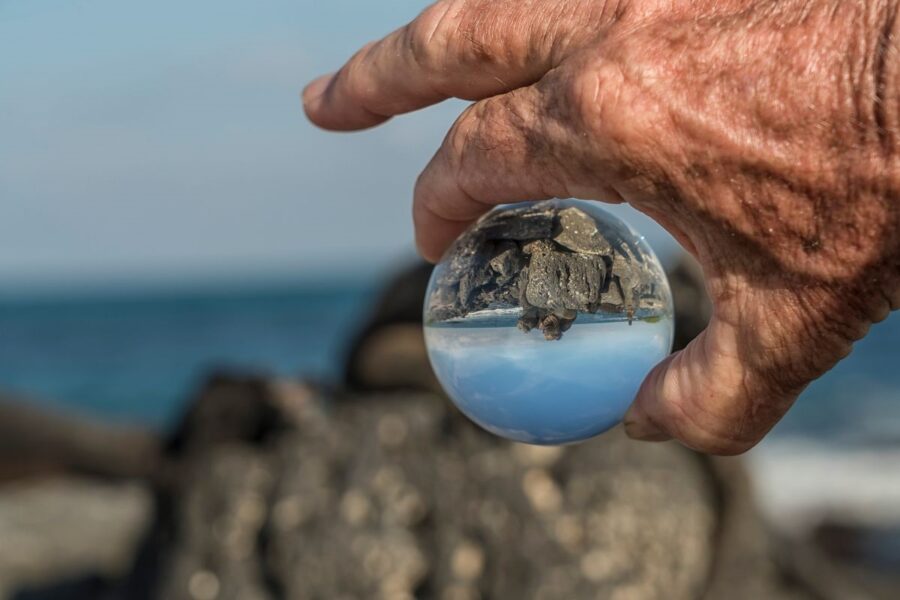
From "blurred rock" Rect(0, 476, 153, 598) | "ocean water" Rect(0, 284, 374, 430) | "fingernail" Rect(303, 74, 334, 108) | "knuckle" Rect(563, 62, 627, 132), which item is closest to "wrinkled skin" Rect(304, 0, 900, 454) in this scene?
"knuckle" Rect(563, 62, 627, 132)

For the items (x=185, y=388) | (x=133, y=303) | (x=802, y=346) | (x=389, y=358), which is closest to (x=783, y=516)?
(x=389, y=358)

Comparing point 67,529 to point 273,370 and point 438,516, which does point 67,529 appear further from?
point 438,516

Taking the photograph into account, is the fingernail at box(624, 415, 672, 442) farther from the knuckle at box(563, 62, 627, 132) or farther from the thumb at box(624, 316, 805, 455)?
the knuckle at box(563, 62, 627, 132)

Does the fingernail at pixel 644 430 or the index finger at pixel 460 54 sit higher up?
the index finger at pixel 460 54

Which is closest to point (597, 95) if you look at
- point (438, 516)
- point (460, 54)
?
point (460, 54)

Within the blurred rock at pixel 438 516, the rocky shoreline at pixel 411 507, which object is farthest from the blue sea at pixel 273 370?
the blurred rock at pixel 438 516

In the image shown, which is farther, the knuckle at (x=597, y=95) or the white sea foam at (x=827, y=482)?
the white sea foam at (x=827, y=482)

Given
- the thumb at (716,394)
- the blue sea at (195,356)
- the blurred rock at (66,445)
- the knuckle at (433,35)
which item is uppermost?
the knuckle at (433,35)

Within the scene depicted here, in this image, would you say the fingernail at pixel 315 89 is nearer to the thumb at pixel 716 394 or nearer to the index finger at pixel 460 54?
the index finger at pixel 460 54
